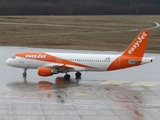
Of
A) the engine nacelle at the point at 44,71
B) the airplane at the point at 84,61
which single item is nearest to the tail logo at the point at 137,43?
the airplane at the point at 84,61

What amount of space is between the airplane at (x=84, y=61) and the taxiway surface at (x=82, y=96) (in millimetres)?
1498

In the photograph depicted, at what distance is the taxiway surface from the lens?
38.7 m

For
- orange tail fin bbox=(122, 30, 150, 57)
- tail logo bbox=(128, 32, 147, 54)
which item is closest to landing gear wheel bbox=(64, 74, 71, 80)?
orange tail fin bbox=(122, 30, 150, 57)

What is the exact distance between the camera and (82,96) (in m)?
46.5

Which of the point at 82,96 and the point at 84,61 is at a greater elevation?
the point at 84,61

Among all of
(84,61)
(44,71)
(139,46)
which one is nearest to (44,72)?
(44,71)

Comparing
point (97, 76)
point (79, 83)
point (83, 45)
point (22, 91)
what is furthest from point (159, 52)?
point (22, 91)

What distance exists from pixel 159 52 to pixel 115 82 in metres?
34.1

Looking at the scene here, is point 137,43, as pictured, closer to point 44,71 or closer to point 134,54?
point 134,54

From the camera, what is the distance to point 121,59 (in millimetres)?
56031

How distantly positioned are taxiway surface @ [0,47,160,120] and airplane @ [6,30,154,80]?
4.91 feet

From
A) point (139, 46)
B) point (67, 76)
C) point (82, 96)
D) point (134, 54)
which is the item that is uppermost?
point (139, 46)

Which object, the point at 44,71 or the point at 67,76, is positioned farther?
the point at 67,76

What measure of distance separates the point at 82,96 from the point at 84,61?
1090 centimetres
